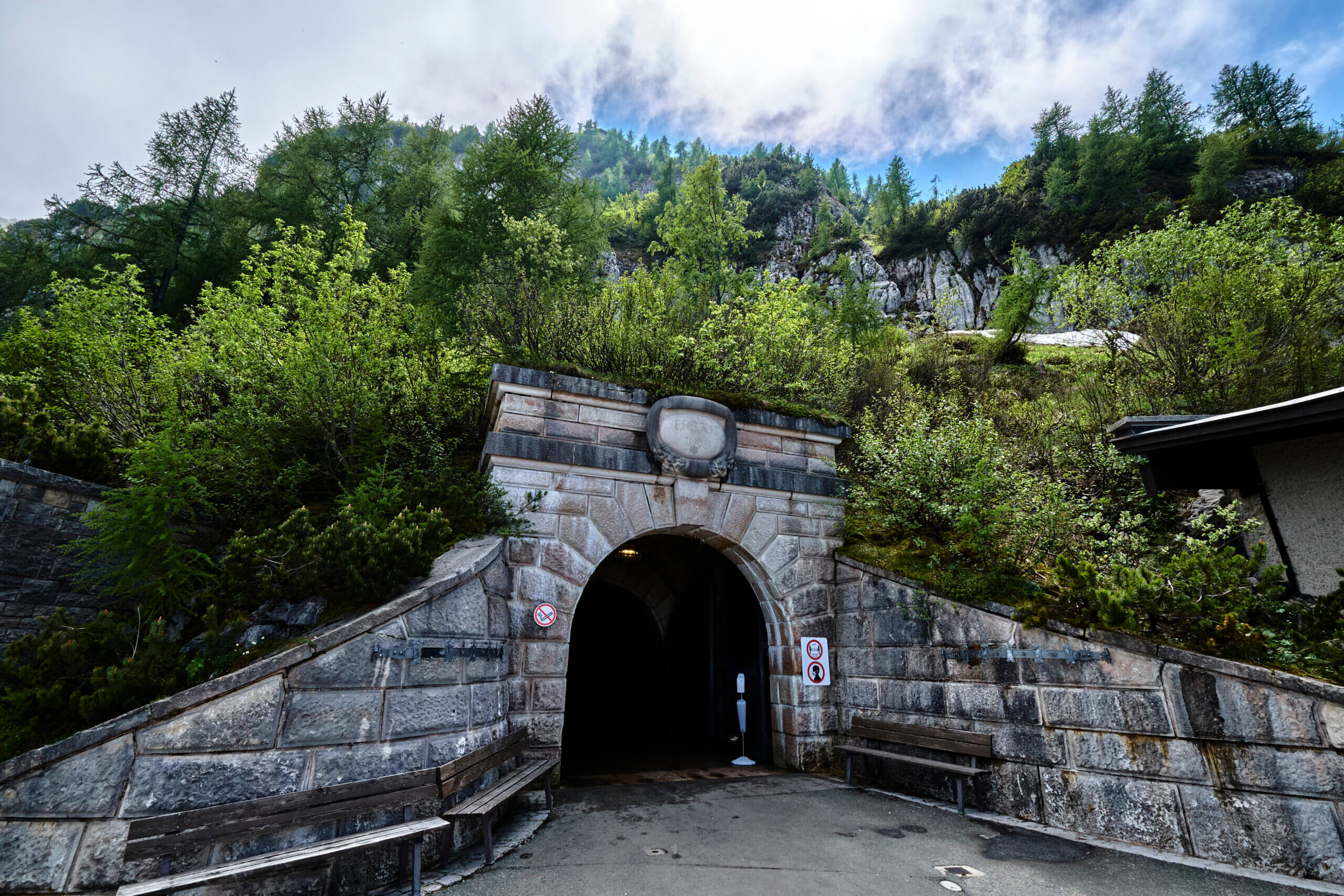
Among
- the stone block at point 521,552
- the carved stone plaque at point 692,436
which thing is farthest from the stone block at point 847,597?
the stone block at point 521,552

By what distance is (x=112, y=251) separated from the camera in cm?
1516

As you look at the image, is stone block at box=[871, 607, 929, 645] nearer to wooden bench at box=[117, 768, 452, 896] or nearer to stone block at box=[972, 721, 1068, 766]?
stone block at box=[972, 721, 1068, 766]

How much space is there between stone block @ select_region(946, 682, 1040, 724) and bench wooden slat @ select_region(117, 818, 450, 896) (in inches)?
193

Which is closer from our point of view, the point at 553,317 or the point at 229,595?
the point at 229,595

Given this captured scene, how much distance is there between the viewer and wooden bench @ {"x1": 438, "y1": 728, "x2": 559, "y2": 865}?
395cm

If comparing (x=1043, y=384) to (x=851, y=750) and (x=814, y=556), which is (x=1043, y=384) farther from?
(x=851, y=750)

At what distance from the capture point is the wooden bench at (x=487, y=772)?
3.95m

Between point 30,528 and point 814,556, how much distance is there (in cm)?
944

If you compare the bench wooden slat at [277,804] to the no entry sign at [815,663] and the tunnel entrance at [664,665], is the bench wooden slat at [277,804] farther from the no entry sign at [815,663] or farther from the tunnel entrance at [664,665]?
the no entry sign at [815,663]

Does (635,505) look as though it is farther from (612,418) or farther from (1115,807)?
(1115,807)

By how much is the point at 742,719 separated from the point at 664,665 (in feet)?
12.1

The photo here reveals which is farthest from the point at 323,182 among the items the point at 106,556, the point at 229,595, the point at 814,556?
the point at 814,556

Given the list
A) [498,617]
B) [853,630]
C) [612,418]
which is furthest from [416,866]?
[853,630]

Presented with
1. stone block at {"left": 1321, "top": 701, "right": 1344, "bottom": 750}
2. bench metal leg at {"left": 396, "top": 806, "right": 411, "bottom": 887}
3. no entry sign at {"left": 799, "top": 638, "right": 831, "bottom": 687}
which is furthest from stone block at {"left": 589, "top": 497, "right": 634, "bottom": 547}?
stone block at {"left": 1321, "top": 701, "right": 1344, "bottom": 750}
